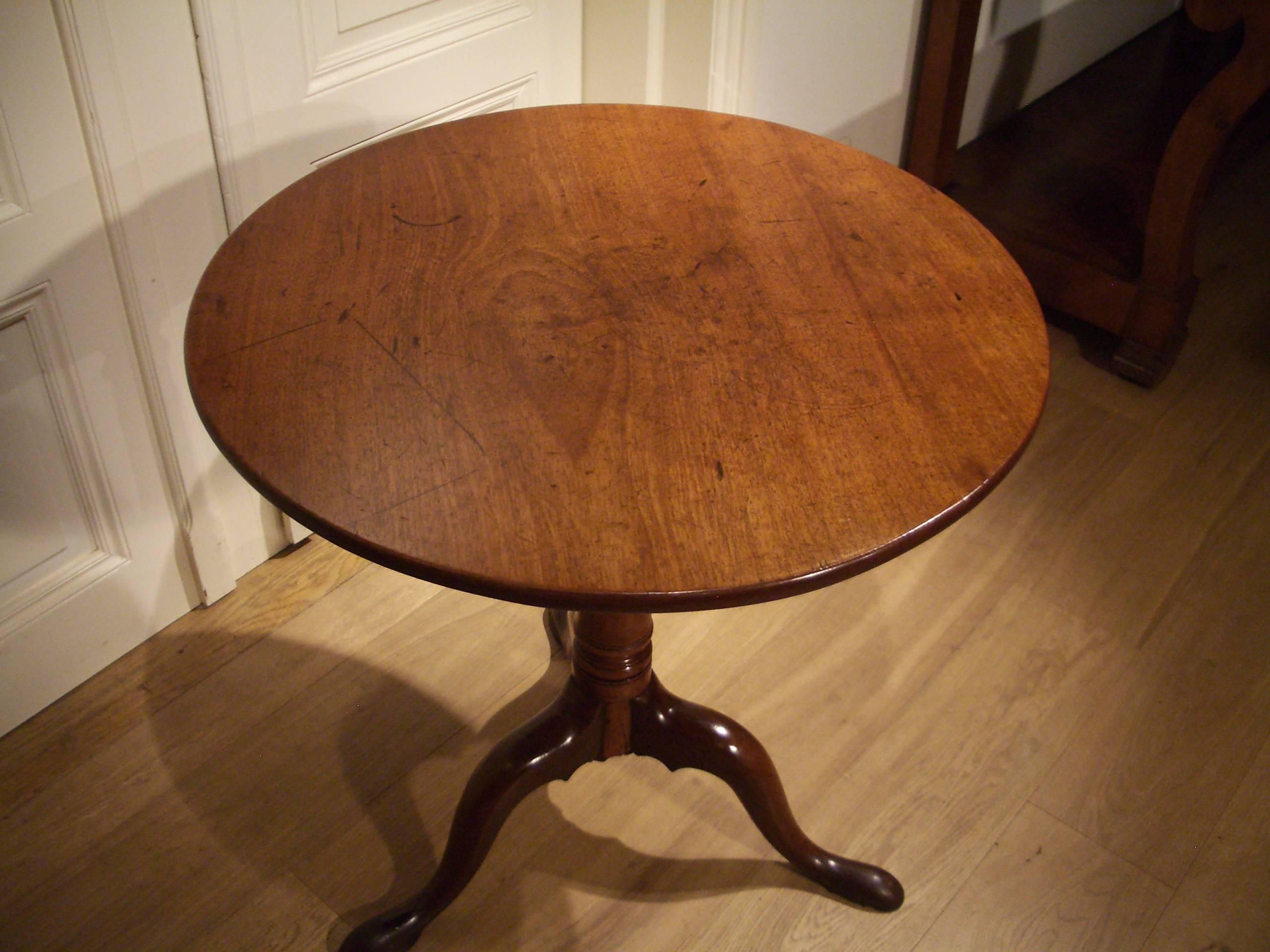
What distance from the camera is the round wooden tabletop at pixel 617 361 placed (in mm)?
702

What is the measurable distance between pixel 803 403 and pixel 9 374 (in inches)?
34.5

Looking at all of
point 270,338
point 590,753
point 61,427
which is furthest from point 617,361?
point 61,427

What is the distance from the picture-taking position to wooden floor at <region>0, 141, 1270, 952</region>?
3.93ft

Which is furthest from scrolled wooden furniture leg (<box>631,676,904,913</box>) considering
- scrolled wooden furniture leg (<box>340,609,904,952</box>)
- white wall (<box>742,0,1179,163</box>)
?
white wall (<box>742,0,1179,163</box>)

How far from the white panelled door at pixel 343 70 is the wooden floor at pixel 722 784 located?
0.89 ft

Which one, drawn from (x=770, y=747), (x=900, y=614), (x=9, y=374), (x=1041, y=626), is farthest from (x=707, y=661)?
(x=9, y=374)

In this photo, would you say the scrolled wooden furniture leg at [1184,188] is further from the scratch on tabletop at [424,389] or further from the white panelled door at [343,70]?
the scratch on tabletop at [424,389]

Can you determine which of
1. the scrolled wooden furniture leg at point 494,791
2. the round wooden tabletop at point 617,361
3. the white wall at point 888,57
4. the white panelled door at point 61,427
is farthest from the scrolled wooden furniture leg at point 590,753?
the white wall at point 888,57

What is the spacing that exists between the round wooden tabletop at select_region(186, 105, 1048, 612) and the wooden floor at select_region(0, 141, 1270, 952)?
0.65 metres

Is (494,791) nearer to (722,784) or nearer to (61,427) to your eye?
(722,784)

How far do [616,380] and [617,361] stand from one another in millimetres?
24

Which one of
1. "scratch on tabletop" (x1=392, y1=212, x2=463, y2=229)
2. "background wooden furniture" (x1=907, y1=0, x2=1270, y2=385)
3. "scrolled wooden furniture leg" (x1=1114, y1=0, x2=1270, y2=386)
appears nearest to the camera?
"scratch on tabletop" (x1=392, y1=212, x2=463, y2=229)

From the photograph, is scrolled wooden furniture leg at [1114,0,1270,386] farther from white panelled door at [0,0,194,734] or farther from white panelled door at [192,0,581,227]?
white panelled door at [0,0,194,734]

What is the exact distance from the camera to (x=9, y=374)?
1.19 metres
